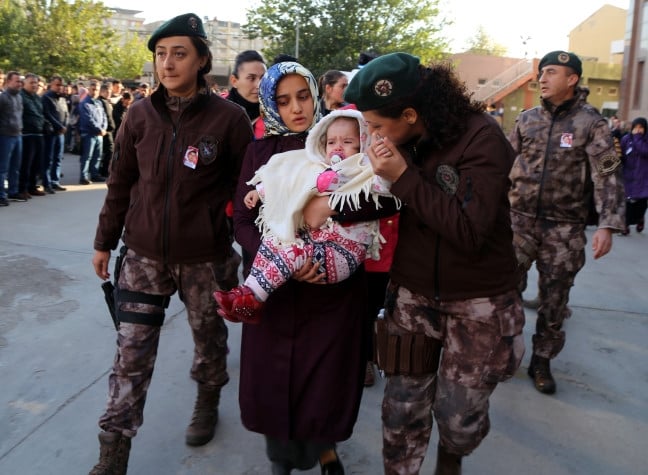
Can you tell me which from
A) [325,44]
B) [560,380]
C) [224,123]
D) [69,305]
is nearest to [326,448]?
[224,123]

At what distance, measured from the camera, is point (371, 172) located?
6.77ft

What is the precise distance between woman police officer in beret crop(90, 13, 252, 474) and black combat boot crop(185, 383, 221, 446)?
0.37 m

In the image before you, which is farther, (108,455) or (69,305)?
(69,305)

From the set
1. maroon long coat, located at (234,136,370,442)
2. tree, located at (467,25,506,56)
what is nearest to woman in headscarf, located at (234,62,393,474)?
maroon long coat, located at (234,136,370,442)

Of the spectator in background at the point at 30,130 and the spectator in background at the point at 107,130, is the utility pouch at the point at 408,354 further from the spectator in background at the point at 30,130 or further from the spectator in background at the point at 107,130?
the spectator in background at the point at 107,130

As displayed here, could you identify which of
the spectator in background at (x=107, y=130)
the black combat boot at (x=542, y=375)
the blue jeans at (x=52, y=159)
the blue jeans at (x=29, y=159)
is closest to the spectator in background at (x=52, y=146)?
the blue jeans at (x=52, y=159)

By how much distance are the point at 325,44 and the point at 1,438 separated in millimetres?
29473

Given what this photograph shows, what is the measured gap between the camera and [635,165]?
9.26 m

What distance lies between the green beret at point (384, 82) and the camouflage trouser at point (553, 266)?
2.10m

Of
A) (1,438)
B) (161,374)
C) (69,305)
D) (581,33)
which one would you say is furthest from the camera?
(581,33)

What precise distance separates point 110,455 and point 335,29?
2983 centimetres

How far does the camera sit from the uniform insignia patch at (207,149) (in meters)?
2.68

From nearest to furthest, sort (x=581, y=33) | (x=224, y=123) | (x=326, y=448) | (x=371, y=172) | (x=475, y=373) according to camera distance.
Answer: (x=371, y=172) < (x=475, y=373) < (x=326, y=448) < (x=224, y=123) < (x=581, y=33)

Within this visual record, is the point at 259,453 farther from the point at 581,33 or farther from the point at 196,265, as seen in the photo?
the point at 581,33
